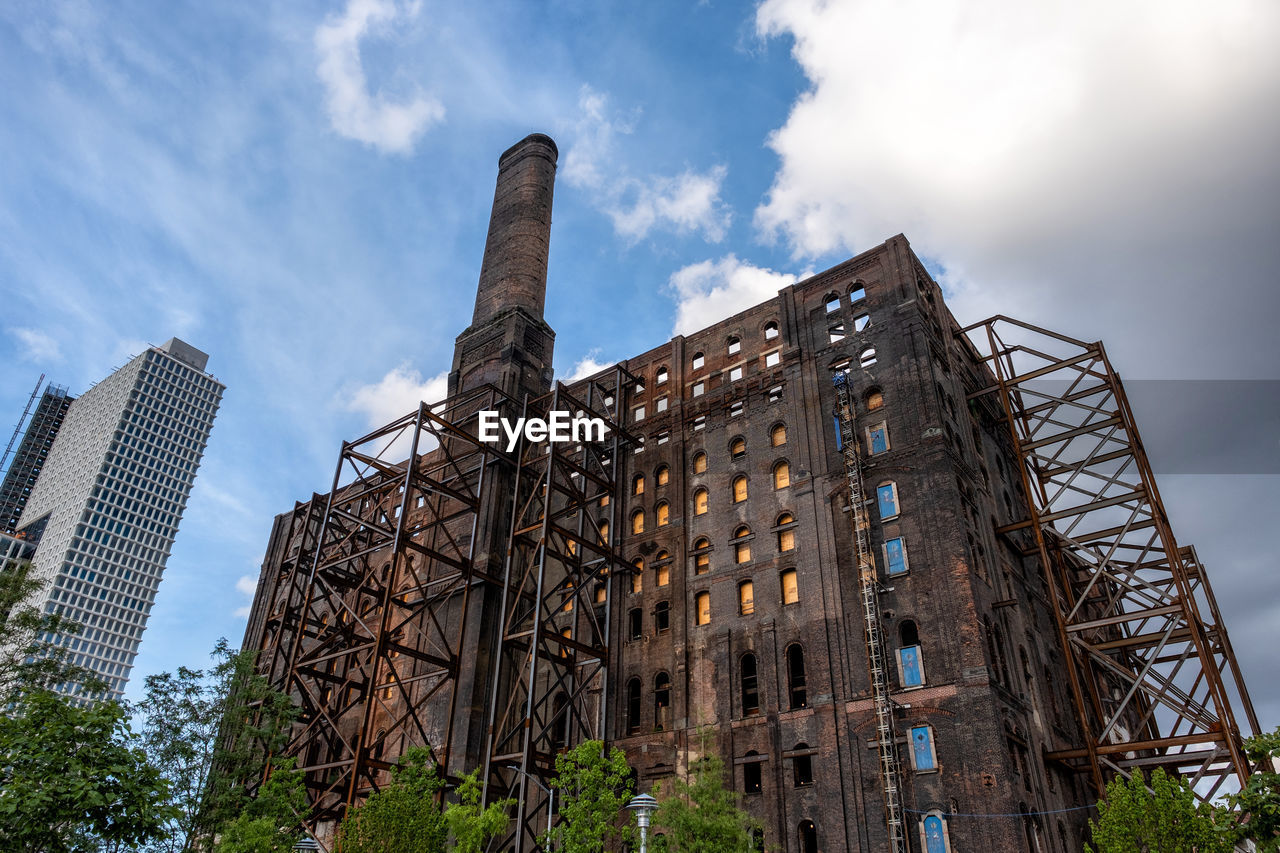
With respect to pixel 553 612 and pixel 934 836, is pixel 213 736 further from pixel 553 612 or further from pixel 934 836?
pixel 934 836

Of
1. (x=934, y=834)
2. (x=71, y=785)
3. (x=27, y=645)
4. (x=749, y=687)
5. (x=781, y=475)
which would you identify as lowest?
(x=71, y=785)

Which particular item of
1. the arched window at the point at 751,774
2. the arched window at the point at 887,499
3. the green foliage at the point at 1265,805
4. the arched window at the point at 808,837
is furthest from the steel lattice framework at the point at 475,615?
the green foliage at the point at 1265,805

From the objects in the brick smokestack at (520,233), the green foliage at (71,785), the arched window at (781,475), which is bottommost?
the green foliage at (71,785)

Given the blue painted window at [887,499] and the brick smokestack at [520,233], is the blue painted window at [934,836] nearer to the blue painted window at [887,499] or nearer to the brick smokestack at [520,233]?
the blue painted window at [887,499]

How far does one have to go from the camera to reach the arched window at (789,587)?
115 feet

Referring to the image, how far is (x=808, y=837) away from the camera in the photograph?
30.5m

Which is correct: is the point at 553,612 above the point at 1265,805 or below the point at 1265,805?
above

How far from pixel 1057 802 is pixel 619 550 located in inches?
779

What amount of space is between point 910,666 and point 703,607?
9.60 m

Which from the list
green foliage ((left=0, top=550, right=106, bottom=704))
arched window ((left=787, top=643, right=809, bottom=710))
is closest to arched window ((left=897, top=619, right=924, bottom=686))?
arched window ((left=787, top=643, right=809, bottom=710))

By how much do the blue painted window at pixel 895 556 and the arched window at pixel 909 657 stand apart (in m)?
1.95

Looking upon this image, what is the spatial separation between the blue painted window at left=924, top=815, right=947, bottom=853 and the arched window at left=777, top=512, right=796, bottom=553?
1124 cm

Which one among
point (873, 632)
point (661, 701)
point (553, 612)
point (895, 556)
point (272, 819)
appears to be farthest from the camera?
point (553, 612)

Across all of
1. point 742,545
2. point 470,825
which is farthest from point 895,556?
point 470,825
